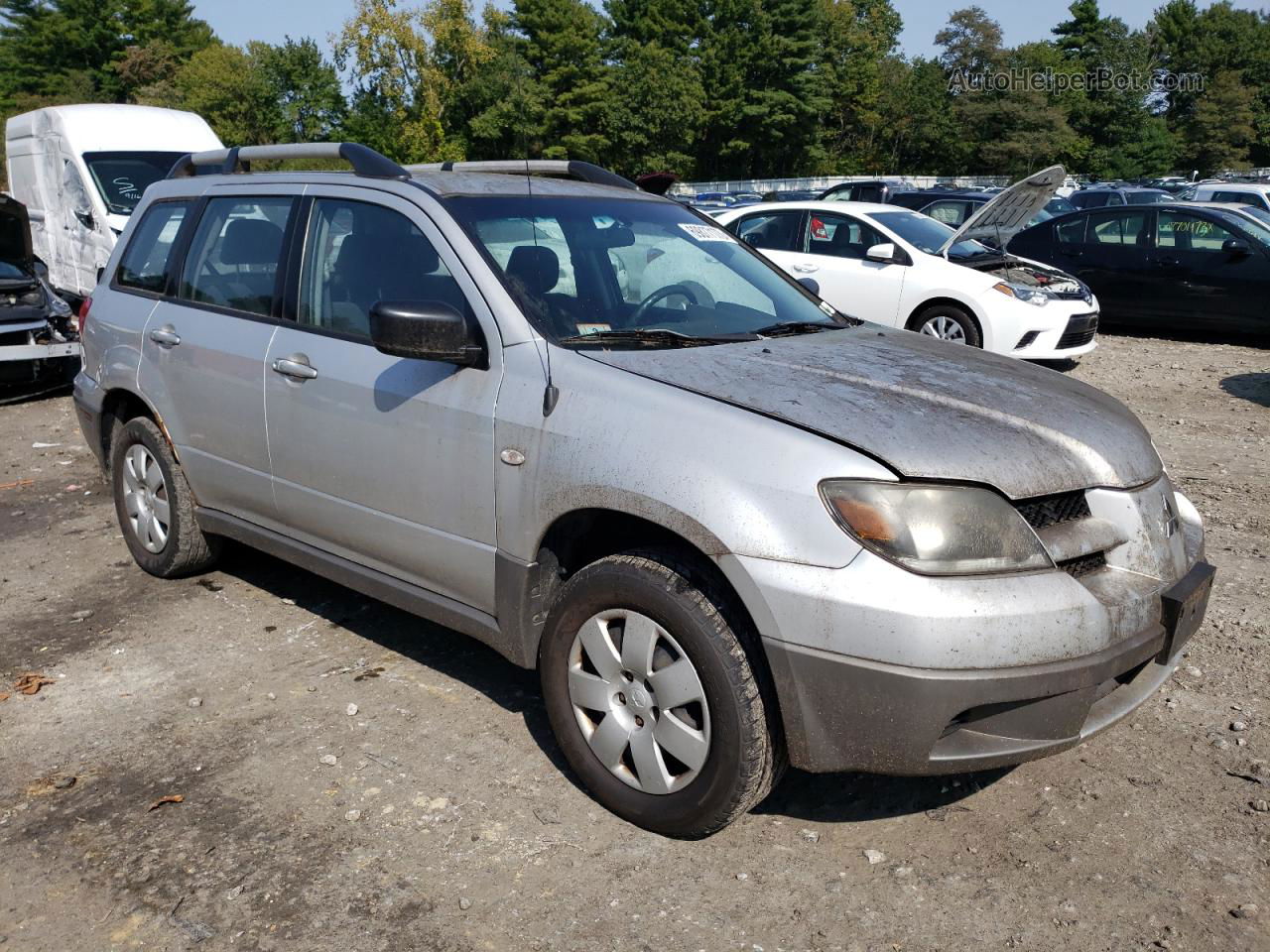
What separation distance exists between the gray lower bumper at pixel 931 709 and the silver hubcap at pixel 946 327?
8205mm

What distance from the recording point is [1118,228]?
44.3 feet

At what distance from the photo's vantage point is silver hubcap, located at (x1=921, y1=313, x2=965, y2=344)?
10727 mm

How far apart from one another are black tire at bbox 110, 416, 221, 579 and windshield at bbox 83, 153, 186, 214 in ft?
27.3

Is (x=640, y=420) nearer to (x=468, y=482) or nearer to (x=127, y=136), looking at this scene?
(x=468, y=482)

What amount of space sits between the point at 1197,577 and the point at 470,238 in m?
2.45

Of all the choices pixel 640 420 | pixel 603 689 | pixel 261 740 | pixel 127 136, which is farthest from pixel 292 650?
pixel 127 136

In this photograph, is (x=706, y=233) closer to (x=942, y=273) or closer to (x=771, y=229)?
(x=942, y=273)

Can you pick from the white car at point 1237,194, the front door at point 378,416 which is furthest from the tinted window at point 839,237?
the white car at point 1237,194

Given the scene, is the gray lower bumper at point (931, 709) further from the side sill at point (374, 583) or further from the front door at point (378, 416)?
the front door at point (378, 416)

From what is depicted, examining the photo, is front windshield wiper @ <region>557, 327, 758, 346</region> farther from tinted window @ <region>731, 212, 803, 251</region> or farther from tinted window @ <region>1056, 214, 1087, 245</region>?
tinted window @ <region>1056, 214, 1087, 245</region>

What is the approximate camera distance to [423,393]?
143 inches

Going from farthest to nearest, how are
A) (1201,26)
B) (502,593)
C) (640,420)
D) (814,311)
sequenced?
(1201,26) < (814,311) < (502,593) < (640,420)

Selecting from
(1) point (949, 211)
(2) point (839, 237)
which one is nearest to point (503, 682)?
(2) point (839, 237)

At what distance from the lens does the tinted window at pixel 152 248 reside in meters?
5.01
